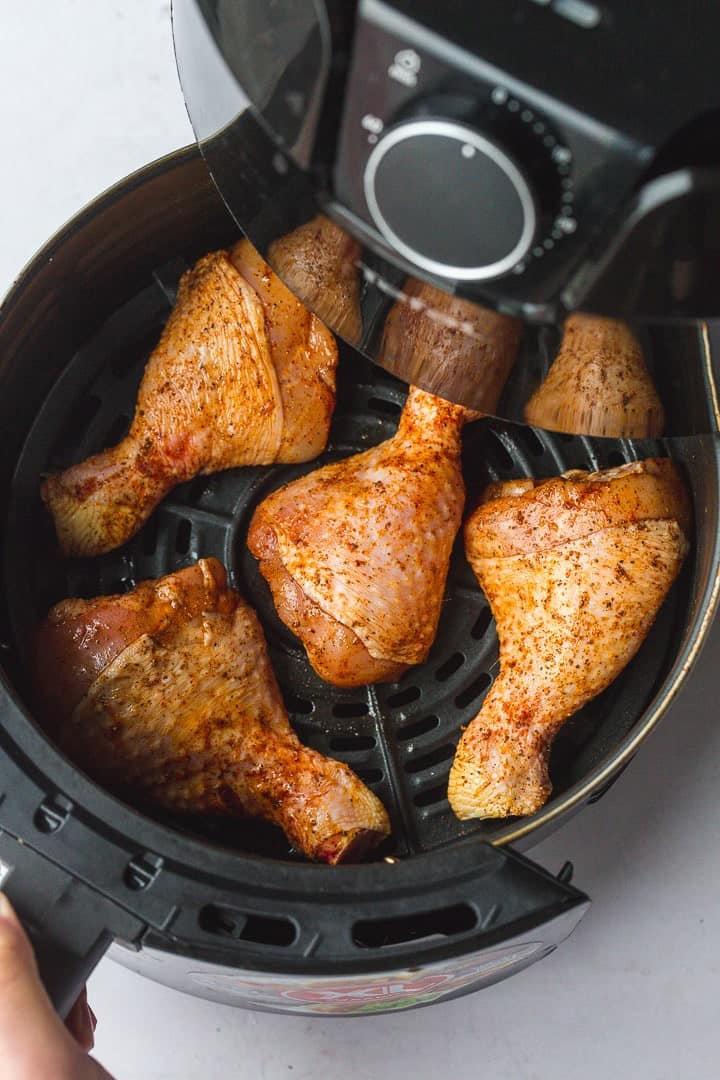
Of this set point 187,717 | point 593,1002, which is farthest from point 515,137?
point 593,1002

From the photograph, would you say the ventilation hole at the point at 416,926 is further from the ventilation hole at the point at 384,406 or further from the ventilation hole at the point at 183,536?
the ventilation hole at the point at 384,406

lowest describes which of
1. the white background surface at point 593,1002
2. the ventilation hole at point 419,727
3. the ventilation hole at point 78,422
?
the white background surface at point 593,1002

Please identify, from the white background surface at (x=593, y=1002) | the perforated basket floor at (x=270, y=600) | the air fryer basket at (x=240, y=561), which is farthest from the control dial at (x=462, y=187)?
the white background surface at (x=593, y=1002)

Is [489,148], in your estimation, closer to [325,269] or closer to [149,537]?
[325,269]

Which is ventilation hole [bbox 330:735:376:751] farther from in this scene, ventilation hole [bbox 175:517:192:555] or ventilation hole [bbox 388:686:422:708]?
ventilation hole [bbox 175:517:192:555]

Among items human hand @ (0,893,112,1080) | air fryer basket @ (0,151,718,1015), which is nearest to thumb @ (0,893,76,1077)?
human hand @ (0,893,112,1080)

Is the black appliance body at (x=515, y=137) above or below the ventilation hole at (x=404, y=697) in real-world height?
above
